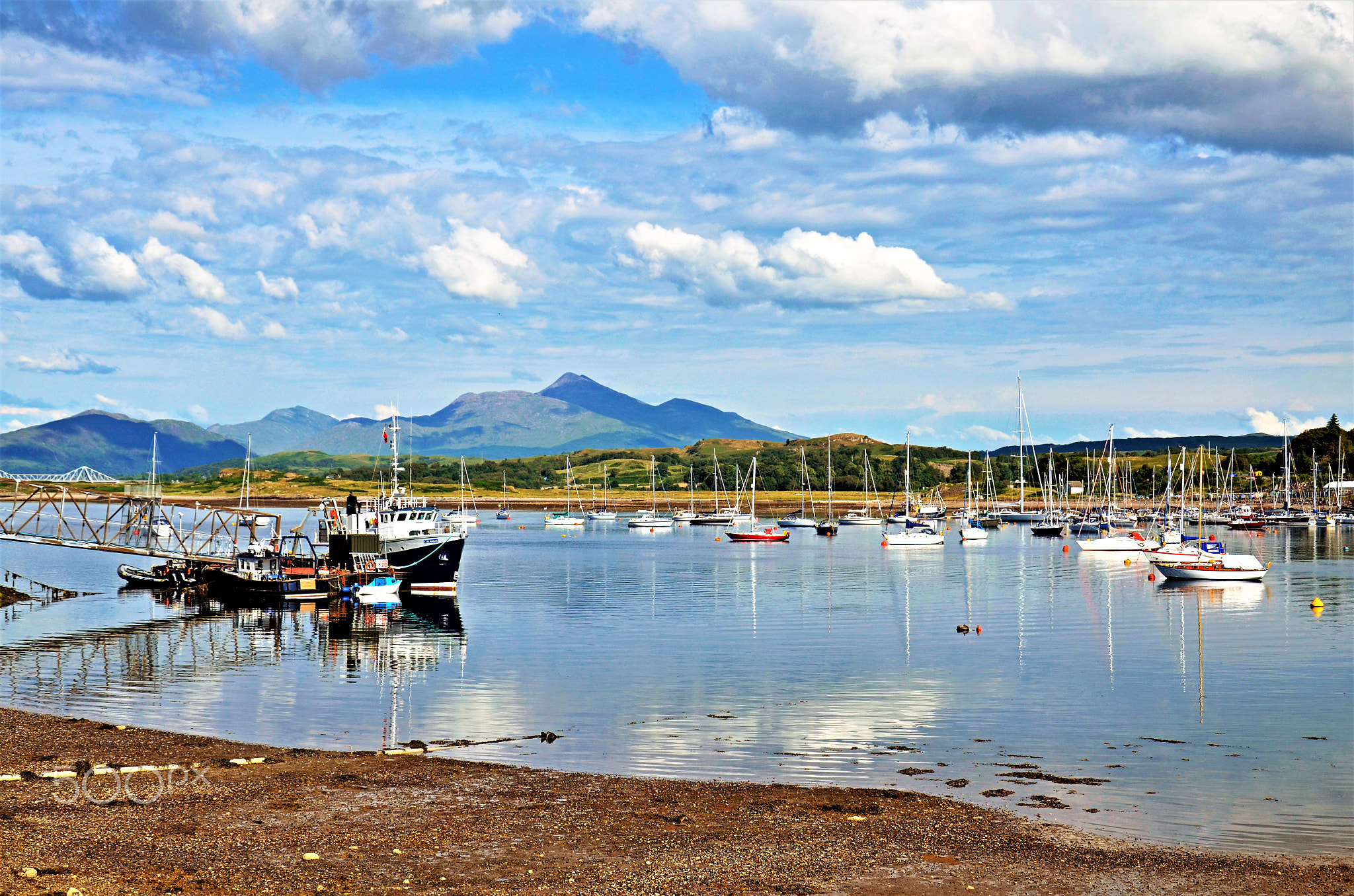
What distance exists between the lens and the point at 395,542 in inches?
3187

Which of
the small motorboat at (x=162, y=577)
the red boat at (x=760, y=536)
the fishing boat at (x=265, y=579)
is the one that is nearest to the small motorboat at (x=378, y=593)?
the fishing boat at (x=265, y=579)

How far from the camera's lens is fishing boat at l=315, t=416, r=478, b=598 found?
74.6m

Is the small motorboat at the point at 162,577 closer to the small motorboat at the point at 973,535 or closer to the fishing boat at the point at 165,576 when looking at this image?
the fishing boat at the point at 165,576

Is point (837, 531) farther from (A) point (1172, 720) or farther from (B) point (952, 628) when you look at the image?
(A) point (1172, 720)

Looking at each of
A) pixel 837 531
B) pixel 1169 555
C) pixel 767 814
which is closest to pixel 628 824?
pixel 767 814

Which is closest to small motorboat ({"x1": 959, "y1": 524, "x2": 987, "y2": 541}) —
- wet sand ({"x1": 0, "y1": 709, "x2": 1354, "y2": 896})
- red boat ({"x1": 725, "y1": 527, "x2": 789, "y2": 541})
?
red boat ({"x1": 725, "y1": 527, "x2": 789, "y2": 541})

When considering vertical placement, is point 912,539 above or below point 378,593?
below

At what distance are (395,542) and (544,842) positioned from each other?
6253 centimetres

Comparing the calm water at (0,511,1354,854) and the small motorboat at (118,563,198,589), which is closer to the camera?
the calm water at (0,511,1354,854)

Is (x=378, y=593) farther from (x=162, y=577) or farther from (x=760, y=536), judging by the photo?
(x=760, y=536)

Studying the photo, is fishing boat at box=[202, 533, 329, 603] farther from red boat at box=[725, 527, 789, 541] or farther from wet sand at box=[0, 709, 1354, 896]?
red boat at box=[725, 527, 789, 541]

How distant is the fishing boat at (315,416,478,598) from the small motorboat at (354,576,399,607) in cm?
218

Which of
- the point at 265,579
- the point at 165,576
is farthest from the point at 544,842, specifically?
the point at 165,576

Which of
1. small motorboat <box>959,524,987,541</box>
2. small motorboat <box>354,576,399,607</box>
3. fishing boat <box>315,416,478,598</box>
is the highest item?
fishing boat <box>315,416,478,598</box>
